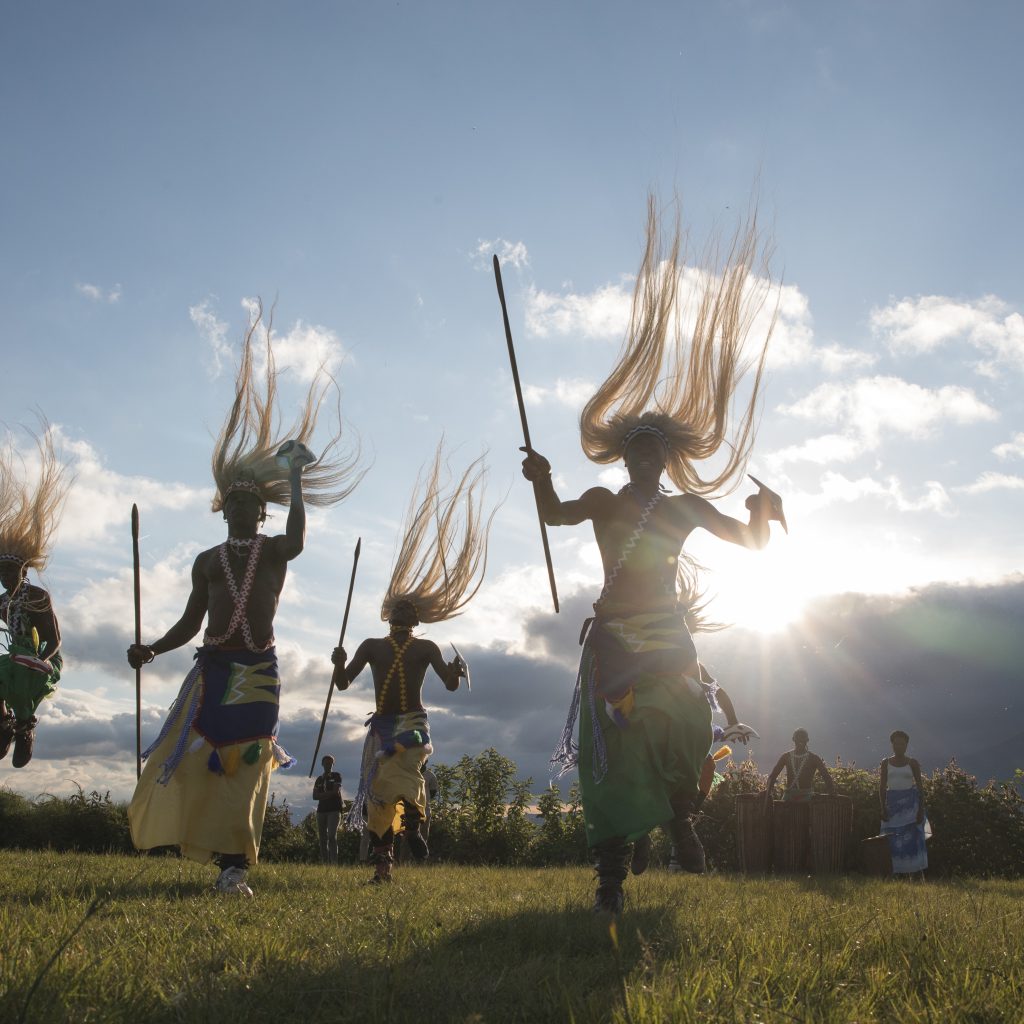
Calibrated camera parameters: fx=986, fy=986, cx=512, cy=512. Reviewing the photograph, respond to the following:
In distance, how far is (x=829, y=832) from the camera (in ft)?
40.2

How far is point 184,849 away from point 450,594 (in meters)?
4.70

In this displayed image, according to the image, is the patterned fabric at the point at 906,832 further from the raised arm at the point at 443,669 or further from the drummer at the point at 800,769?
the raised arm at the point at 443,669

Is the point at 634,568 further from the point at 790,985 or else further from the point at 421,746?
the point at 421,746

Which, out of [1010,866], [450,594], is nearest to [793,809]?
[1010,866]

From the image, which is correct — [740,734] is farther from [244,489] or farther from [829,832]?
[829,832]

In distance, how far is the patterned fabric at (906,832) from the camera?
12617 mm

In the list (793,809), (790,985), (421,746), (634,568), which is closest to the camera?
(790,985)

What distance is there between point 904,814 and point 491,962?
36.4 feet

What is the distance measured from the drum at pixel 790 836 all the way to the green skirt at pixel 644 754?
8.15 metres

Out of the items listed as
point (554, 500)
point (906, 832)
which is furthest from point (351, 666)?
point (906, 832)

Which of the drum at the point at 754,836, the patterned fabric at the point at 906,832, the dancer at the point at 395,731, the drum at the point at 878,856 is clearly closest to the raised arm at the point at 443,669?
the dancer at the point at 395,731

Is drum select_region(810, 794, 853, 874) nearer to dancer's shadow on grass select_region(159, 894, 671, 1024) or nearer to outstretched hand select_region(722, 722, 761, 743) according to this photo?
outstretched hand select_region(722, 722, 761, 743)

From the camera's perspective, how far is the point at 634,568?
536 cm

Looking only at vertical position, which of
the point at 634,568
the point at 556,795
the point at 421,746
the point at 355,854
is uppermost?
the point at 634,568
